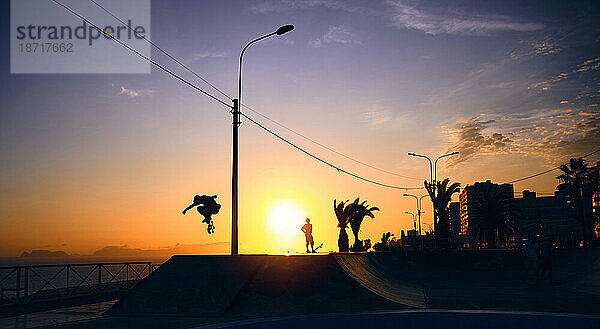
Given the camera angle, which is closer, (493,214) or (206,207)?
(206,207)

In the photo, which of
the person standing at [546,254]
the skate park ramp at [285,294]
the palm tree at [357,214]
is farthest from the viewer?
the palm tree at [357,214]

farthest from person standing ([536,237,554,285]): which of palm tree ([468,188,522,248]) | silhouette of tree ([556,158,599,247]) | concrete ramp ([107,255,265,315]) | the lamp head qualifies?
silhouette of tree ([556,158,599,247])

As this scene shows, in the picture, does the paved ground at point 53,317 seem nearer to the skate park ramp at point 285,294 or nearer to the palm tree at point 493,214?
the skate park ramp at point 285,294

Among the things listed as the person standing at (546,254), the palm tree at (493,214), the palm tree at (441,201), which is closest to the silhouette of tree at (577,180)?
the palm tree at (493,214)

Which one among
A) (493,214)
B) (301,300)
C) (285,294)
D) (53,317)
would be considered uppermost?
(493,214)

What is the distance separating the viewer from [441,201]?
5044 cm

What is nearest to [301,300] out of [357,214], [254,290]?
[254,290]

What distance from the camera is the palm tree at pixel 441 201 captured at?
154ft

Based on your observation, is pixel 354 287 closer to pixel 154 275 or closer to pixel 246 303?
pixel 246 303

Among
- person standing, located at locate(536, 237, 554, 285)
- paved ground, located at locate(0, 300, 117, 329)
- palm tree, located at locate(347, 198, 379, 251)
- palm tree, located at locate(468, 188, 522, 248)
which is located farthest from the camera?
palm tree, located at locate(468, 188, 522, 248)

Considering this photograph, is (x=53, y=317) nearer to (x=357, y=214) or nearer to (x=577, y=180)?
(x=357, y=214)

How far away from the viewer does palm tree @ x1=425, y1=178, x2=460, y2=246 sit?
154 ft

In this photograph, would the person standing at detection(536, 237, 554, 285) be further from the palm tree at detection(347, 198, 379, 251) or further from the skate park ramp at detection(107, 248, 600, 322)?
the palm tree at detection(347, 198, 379, 251)

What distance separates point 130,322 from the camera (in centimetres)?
1277
